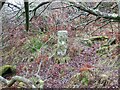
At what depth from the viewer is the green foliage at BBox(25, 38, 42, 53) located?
9.21m

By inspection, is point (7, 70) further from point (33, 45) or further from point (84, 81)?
point (84, 81)

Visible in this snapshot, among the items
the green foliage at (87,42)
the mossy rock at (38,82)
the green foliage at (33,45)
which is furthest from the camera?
the green foliage at (33,45)

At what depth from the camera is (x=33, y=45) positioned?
30.5 ft

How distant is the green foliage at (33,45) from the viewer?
363 inches

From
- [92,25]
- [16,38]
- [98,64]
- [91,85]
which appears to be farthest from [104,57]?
[16,38]

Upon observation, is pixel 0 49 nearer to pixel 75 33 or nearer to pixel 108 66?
pixel 75 33

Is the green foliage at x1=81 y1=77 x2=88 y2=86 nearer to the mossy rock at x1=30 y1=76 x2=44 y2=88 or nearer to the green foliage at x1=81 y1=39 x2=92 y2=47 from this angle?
the mossy rock at x1=30 y1=76 x2=44 y2=88

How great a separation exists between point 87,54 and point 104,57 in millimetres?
647

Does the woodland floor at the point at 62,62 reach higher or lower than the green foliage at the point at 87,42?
lower

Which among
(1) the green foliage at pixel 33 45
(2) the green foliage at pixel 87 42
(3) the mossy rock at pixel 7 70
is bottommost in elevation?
(3) the mossy rock at pixel 7 70

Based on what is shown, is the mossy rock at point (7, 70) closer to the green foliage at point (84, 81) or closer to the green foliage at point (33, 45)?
the green foliage at point (33, 45)

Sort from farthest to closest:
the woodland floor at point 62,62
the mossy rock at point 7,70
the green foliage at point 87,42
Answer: the green foliage at point 87,42 < the mossy rock at point 7,70 < the woodland floor at point 62,62

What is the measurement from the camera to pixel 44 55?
8742mm

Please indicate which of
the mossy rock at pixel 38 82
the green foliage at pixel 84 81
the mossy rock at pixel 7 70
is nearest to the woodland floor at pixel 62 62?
the green foliage at pixel 84 81
